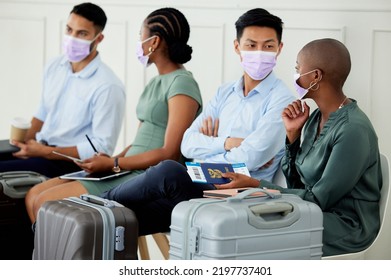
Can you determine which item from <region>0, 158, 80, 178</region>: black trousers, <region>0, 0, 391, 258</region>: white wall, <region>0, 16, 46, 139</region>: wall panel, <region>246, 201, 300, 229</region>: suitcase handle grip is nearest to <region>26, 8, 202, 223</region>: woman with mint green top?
<region>0, 158, 80, 178</region>: black trousers

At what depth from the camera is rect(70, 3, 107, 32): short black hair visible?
3.88 metres

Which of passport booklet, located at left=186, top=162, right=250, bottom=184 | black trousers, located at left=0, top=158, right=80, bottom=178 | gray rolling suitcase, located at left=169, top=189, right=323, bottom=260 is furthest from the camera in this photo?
black trousers, located at left=0, top=158, right=80, bottom=178

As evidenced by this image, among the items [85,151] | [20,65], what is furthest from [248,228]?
[20,65]

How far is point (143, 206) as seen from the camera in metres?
2.93

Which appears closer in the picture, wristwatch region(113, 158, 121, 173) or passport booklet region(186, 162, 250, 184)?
passport booklet region(186, 162, 250, 184)

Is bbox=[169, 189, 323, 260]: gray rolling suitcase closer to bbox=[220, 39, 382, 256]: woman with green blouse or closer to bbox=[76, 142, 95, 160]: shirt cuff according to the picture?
bbox=[220, 39, 382, 256]: woman with green blouse

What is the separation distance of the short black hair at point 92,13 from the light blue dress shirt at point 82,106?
7.1 inches

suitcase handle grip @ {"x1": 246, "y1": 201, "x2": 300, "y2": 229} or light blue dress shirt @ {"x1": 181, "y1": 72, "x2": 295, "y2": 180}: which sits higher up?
light blue dress shirt @ {"x1": 181, "y1": 72, "x2": 295, "y2": 180}

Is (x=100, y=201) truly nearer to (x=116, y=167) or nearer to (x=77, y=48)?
(x=116, y=167)

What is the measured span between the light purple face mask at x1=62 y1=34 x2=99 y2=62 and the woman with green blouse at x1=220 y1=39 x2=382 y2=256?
1395mm

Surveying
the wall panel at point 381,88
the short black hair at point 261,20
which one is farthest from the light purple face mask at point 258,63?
the wall panel at point 381,88

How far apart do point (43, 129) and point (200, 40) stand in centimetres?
92

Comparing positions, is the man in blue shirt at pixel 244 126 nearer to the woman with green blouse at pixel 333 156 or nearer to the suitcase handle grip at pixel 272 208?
the woman with green blouse at pixel 333 156

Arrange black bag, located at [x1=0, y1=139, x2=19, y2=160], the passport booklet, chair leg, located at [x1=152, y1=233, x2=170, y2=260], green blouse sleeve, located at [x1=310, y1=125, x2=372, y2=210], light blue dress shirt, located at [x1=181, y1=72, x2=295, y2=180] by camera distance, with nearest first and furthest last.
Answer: green blouse sleeve, located at [x1=310, y1=125, x2=372, y2=210]
the passport booklet
light blue dress shirt, located at [x1=181, y1=72, x2=295, y2=180]
chair leg, located at [x1=152, y1=233, x2=170, y2=260]
black bag, located at [x1=0, y1=139, x2=19, y2=160]
